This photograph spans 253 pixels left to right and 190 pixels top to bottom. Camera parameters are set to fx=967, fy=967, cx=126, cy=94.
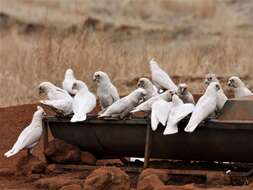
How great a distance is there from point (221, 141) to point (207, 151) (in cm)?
27

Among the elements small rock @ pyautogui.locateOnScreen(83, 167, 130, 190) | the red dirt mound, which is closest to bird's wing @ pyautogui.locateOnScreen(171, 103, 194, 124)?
small rock @ pyautogui.locateOnScreen(83, 167, 130, 190)

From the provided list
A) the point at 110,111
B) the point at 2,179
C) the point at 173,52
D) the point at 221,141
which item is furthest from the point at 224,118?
the point at 173,52

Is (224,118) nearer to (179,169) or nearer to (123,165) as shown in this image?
(179,169)

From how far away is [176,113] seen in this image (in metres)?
11.5

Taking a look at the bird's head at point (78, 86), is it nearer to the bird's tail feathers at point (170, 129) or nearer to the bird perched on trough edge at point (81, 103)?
the bird perched on trough edge at point (81, 103)

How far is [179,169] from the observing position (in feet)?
39.3

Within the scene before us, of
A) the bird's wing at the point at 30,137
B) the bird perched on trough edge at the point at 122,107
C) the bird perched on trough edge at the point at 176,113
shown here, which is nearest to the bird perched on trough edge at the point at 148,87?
the bird perched on trough edge at the point at 122,107

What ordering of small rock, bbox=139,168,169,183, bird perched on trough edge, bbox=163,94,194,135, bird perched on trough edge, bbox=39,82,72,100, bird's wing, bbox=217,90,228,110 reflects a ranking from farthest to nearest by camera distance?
bird perched on trough edge, bbox=39,82,72,100 < bird's wing, bbox=217,90,228,110 < bird perched on trough edge, bbox=163,94,194,135 < small rock, bbox=139,168,169,183

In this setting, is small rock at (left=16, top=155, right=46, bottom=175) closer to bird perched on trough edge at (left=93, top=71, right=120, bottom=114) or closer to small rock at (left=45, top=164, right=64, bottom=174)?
small rock at (left=45, top=164, right=64, bottom=174)

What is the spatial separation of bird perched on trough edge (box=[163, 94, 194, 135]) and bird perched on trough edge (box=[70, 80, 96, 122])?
3.87 feet

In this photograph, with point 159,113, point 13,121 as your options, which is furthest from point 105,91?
point 13,121

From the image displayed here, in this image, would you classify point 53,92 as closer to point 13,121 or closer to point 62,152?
point 62,152

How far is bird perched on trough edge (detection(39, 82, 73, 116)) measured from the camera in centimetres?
1234

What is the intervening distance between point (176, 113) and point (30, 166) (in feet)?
7.29
